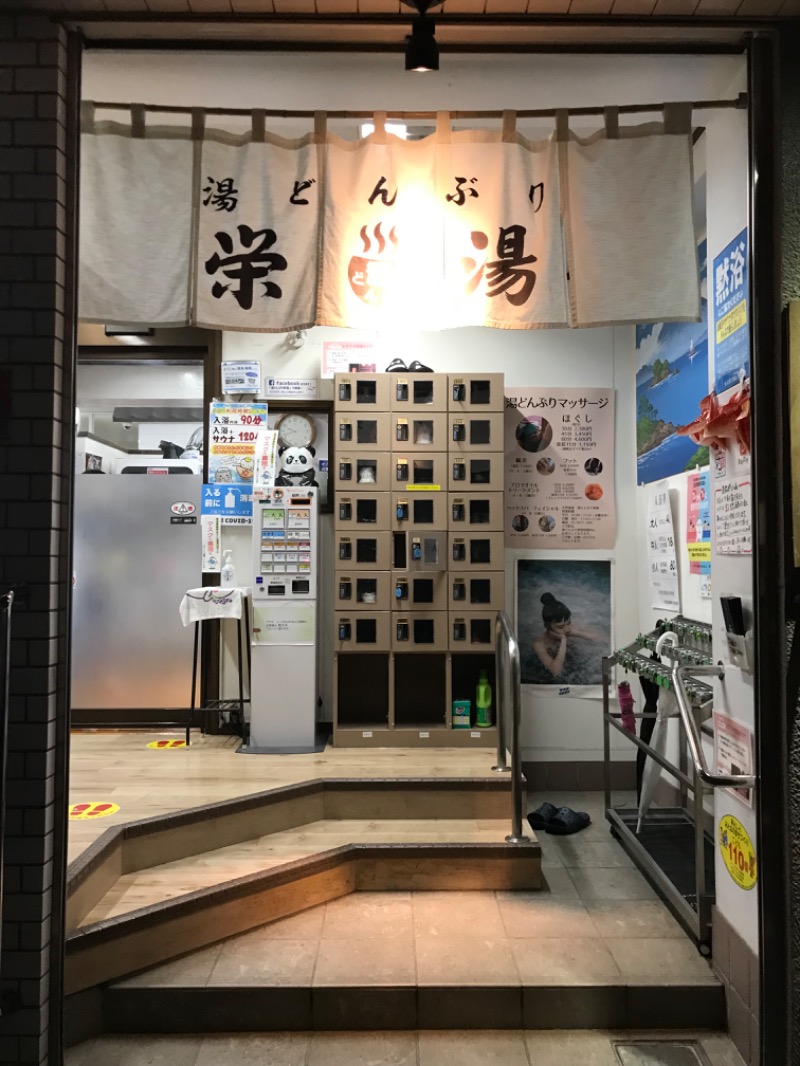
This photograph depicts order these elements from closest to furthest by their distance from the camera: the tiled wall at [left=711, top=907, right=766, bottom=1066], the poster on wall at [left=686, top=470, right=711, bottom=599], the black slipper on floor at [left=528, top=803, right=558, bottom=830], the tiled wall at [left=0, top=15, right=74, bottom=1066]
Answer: the tiled wall at [left=0, top=15, right=74, bottom=1066]
the tiled wall at [left=711, top=907, right=766, bottom=1066]
the poster on wall at [left=686, top=470, right=711, bottom=599]
the black slipper on floor at [left=528, top=803, right=558, bottom=830]

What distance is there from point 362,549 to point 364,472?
1.78 ft

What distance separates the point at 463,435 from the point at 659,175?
97.9 inches

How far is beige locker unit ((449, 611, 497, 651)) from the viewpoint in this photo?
5.02 m

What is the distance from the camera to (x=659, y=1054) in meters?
2.60

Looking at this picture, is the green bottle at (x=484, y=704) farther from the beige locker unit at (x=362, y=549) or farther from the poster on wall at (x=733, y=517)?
the poster on wall at (x=733, y=517)

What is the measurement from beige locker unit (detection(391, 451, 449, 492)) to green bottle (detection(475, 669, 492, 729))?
4.67 ft

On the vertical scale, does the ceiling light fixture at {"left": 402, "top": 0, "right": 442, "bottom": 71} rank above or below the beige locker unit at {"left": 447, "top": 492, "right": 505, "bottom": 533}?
above

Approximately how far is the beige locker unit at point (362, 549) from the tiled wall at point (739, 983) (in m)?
2.91

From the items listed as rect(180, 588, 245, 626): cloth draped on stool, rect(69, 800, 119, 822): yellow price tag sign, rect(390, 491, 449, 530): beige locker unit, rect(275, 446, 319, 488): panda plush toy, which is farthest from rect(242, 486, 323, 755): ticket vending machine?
rect(69, 800, 119, 822): yellow price tag sign

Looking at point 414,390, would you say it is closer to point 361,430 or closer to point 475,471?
point 361,430

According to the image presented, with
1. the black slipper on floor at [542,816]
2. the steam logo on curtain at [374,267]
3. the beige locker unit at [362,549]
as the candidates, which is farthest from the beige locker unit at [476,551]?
the steam logo on curtain at [374,267]

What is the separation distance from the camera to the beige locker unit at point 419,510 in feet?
16.6

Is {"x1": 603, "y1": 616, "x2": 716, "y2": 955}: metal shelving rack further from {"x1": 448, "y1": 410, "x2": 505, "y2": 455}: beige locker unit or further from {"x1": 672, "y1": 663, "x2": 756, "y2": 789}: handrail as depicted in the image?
{"x1": 448, "y1": 410, "x2": 505, "y2": 455}: beige locker unit

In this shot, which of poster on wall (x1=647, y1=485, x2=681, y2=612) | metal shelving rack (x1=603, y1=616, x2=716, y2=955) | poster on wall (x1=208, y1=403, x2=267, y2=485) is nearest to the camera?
metal shelving rack (x1=603, y1=616, x2=716, y2=955)
